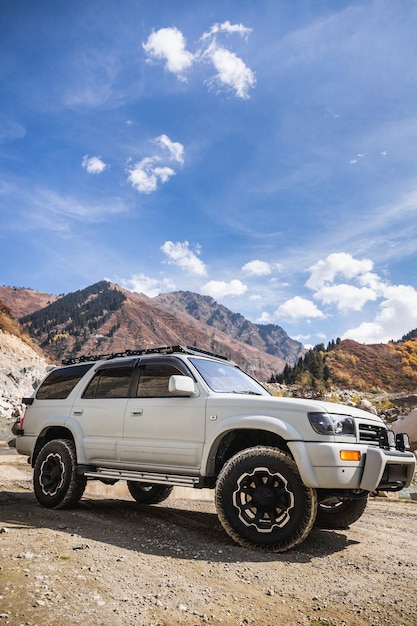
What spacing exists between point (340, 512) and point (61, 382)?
4.43 meters

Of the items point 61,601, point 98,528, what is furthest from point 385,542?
point 61,601

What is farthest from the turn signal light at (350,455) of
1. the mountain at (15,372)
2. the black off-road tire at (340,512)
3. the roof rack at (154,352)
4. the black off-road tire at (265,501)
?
the mountain at (15,372)

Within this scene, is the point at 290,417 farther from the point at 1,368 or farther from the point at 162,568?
the point at 1,368

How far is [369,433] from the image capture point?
452 centimetres

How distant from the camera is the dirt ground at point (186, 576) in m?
2.68

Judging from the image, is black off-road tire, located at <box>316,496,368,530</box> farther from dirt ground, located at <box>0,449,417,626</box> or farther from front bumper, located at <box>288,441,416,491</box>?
front bumper, located at <box>288,441,416,491</box>

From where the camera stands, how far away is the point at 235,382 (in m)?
5.64

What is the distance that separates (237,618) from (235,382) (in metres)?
3.12

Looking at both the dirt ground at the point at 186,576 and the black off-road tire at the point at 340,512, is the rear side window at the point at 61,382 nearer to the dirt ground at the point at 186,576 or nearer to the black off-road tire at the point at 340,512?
the dirt ground at the point at 186,576

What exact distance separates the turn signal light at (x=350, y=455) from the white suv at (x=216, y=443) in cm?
1

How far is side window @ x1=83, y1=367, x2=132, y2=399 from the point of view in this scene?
5.82m

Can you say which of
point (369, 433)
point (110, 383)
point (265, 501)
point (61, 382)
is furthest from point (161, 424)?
point (61, 382)

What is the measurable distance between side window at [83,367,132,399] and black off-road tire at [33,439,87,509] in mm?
806

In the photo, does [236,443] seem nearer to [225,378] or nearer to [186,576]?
[225,378]
